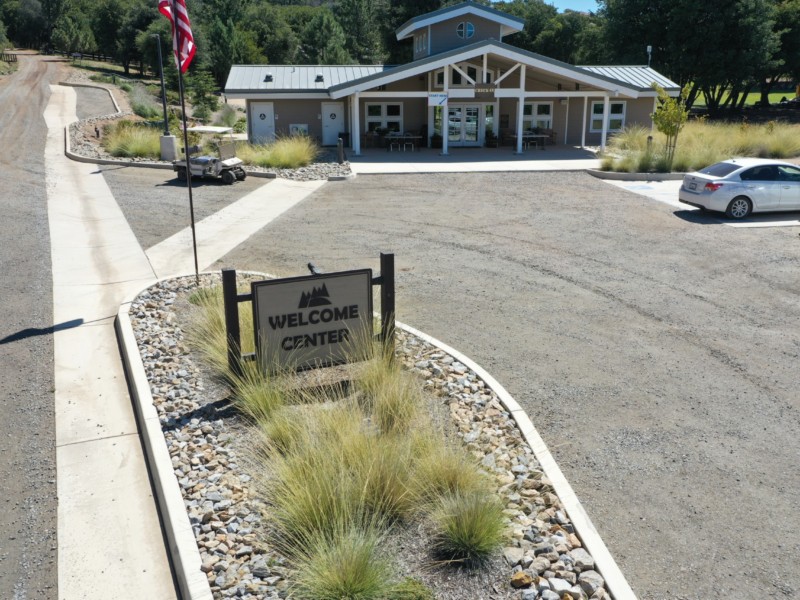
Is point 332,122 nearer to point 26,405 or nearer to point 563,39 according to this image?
point 26,405

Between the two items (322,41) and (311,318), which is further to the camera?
(322,41)

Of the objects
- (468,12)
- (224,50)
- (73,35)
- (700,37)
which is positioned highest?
(73,35)

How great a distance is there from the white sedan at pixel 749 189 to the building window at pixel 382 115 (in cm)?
1883

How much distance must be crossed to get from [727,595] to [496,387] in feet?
10.9

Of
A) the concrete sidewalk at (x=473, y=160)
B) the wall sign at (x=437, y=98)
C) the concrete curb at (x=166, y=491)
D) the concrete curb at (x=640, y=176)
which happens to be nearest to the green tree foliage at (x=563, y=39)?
the concrete sidewalk at (x=473, y=160)

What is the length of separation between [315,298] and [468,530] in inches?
136

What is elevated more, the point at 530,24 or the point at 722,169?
the point at 530,24

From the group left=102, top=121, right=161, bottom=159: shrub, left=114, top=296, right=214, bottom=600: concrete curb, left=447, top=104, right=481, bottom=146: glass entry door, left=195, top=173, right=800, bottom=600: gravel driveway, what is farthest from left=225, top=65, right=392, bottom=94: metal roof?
left=114, top=296, right=214, bottom=600: concrete curb

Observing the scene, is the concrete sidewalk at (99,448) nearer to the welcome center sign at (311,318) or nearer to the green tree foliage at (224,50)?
the welcome center sign at (311,318)

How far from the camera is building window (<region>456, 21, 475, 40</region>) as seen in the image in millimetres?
32969

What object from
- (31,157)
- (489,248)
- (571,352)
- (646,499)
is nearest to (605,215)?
(489,248)

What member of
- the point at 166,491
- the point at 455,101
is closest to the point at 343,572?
the point at 166,491

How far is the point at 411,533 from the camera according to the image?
5410 mm

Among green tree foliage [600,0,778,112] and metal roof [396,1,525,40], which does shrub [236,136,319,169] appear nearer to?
metal roof [396,1,525,40]
